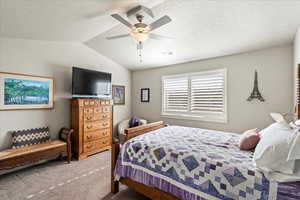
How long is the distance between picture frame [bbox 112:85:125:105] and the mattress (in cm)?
281

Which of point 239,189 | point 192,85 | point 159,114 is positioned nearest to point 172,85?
point 192,85

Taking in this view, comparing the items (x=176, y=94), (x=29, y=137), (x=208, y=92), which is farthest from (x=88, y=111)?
(x=208, y=92)

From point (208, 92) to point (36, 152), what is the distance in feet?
12.9

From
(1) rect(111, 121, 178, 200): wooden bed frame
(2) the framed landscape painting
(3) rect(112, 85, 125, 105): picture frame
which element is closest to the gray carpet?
(1) rect(111, 121, 178, 200): wooden bed frame

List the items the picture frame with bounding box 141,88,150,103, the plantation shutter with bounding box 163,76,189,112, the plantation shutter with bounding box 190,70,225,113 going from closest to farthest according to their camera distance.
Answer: the plantation shutter with bounding box 190,70,225,113
the plantation shutter with bounding box 163,76,189,112
the picture frame with bounding box 141,88,150,103

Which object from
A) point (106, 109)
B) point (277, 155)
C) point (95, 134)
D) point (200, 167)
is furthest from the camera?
point (106, 109)

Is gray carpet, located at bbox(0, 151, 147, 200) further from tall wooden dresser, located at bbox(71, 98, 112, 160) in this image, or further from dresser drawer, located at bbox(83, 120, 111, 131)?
dresser drawer, located at bbox(83, 120, 111, 131)

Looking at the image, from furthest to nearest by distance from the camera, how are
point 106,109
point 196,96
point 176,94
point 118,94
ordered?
point 118,94 < point 176,94 < point 196,96 < point 106,109

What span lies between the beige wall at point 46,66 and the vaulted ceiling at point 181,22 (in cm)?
25

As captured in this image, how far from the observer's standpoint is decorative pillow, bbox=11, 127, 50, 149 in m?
2.70

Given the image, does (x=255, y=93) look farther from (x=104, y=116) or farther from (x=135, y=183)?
(x=104, y=116)

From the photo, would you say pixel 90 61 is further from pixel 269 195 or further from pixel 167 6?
pixel 269 195

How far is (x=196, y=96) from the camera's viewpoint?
3.93 m

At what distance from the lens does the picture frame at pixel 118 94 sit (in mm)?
4613
